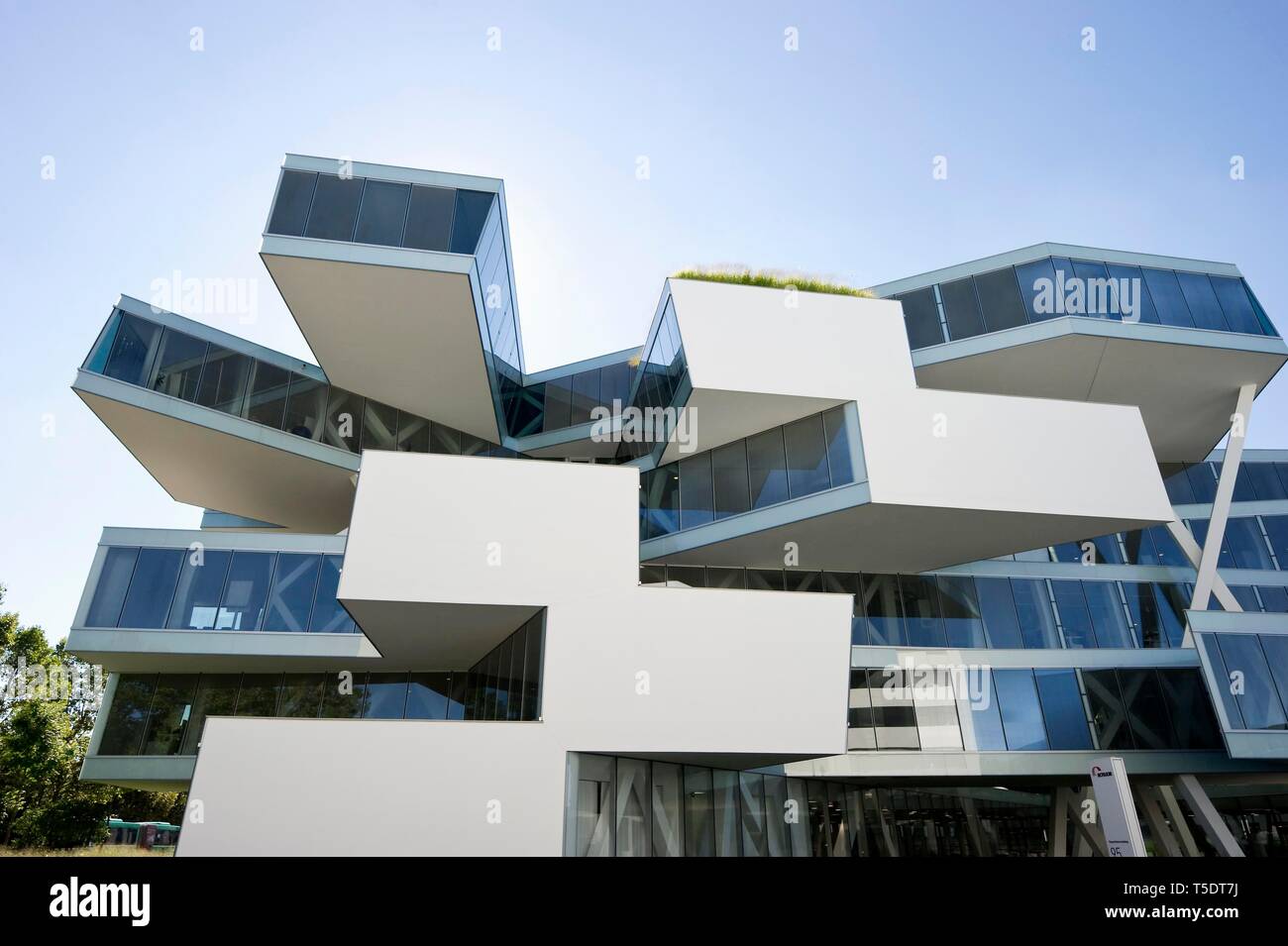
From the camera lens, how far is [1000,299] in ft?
68.5

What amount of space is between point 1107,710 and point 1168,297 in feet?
36.3

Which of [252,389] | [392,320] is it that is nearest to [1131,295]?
[392,320]

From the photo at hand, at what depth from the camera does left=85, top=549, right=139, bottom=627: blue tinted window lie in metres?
16.9

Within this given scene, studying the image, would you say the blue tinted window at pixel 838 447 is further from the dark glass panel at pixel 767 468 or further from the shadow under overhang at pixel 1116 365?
the shadow under overhang at pixel 1116 365

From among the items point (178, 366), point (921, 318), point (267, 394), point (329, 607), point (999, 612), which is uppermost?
point (921, 318)

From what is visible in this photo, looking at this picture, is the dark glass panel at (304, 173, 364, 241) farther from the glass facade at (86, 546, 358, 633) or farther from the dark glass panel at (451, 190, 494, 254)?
the glass facade at (86, 546, 358, 633)

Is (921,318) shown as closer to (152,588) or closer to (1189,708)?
(1189,708)

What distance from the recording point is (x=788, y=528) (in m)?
17.3

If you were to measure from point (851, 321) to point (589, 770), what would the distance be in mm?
11778

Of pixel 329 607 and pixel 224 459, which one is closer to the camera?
pixel 329 607

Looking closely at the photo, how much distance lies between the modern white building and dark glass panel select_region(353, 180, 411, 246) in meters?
0.11

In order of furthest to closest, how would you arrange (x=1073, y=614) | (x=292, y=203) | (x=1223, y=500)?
(x=1223, y=500) < (x=1073, y=614) < (x=292, y=203)
